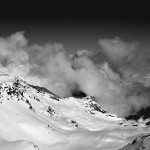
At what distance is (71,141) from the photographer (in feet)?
269

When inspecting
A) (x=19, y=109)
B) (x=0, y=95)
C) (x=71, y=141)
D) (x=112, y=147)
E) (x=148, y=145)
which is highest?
(x=0, y=95)

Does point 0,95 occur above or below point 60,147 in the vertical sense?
above

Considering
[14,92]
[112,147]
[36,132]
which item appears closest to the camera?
[112,147]

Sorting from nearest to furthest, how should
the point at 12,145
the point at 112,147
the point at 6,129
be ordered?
the point at 12,145 < the point at 112,147 < the point at 6,129

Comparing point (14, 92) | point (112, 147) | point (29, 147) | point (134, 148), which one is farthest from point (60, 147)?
point (14, 92)

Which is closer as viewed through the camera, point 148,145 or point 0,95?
point 148,145

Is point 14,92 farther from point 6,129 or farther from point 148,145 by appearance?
point 148,145

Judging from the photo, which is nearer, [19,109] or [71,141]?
[71,141]

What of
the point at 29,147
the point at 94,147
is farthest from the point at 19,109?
the point at 29,147

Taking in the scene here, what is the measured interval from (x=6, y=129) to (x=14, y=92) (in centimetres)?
4950

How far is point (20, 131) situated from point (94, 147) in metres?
25.1

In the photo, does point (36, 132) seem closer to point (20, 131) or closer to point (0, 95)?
point (20, 131)

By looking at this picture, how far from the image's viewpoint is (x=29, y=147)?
5484cm

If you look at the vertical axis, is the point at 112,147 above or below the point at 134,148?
above
